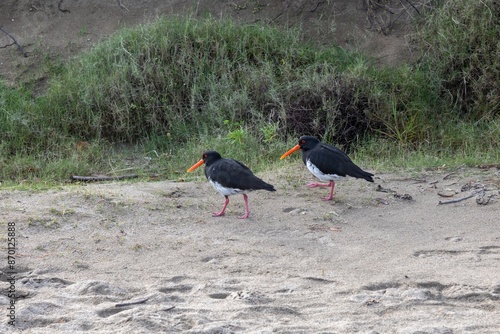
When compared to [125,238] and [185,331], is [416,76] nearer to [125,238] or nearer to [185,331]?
[125,238]

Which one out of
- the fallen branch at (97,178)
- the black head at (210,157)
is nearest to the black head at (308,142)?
the black head at (210,157)

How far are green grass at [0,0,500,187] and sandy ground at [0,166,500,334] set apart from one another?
1.63 m

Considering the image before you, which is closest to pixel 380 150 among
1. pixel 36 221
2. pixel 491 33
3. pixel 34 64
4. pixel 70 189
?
pixel 491 33

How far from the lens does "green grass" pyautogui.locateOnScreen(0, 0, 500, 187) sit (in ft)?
31.3

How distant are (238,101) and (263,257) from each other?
4.62m

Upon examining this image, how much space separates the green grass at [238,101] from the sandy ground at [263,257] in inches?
64.1

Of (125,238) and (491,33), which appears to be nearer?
(125,238)

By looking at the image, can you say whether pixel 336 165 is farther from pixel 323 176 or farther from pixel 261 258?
pixel 261 258

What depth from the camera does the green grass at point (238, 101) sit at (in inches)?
376

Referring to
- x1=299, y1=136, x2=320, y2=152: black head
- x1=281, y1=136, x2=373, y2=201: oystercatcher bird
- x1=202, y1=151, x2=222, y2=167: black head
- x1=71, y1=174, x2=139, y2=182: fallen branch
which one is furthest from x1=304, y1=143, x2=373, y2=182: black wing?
x1=71, y1=174, x2=139, y2=182: fallen branch

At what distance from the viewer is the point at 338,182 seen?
25.9 ft

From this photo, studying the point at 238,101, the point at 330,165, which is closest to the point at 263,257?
the point at 330,165

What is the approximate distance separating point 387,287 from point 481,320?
77 centimetres

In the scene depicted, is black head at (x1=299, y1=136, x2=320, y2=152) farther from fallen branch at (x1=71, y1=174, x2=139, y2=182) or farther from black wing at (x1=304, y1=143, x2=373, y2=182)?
fallen branch at (x1=71, y1=174, x2=139, y2=182)
